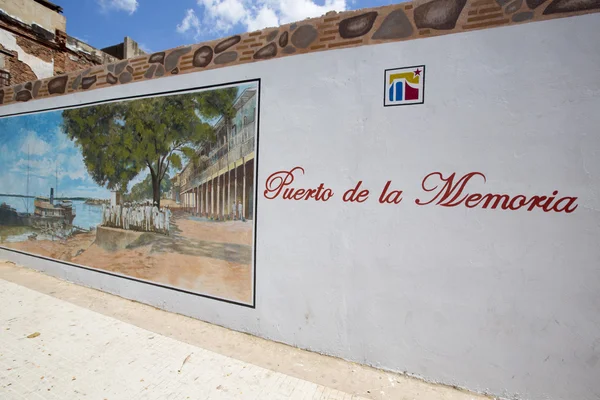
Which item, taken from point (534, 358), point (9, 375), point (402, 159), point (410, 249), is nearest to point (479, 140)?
point (402, 159)

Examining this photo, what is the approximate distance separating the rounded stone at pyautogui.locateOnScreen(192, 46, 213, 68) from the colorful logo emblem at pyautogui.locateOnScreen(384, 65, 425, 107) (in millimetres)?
2240

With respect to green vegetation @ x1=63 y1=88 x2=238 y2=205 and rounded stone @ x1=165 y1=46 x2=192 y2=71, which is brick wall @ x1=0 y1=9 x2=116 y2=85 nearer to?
green vegetation @ x1=63 y1=88 x2=238 y2=205

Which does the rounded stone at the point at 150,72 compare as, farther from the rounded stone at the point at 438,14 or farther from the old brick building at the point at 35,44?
the old brick building at the point at 35,44

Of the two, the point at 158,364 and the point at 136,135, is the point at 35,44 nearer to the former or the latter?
the point at 136,135

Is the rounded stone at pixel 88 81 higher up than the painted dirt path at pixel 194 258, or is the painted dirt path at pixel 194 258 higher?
the rounded stone at pixel 88 81

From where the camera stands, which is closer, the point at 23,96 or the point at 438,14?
the point at 438,14

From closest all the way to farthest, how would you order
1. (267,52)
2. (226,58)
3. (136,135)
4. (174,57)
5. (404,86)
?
(404,86) < (267,52) < (226,58) < (174,57) < (136,135)

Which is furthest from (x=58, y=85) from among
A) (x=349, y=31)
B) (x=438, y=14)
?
(x=438, y=14)

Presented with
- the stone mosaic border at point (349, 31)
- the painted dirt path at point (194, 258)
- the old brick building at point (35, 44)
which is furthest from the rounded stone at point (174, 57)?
the old brick building at point (35, 44)

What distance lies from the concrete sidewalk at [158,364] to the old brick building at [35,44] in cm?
690

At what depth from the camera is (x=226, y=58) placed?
3781mm

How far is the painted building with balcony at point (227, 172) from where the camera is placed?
11.9ft

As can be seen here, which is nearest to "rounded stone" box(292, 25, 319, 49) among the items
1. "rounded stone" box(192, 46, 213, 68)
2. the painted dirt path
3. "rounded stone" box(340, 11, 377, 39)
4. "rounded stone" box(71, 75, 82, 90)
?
"rounded stone" box(340, 11, 377, 39)

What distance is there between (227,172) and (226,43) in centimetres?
156
